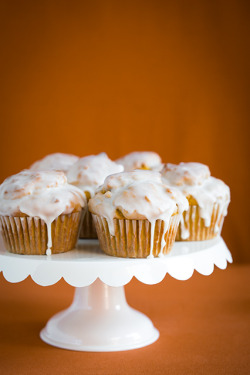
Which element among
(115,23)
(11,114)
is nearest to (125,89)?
(115,23)

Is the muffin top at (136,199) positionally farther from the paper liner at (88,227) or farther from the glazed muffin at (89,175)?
the paper liner at (88,227)

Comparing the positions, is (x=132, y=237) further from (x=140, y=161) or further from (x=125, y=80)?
(x=125, y=80)

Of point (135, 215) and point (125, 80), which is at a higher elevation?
point (125, 80)

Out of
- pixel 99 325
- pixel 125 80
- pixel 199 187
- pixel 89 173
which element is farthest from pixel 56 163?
pixel 125 80

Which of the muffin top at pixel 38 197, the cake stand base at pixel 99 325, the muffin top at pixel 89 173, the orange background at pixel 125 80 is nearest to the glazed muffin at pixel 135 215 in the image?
the muffin top at pixel 38 197

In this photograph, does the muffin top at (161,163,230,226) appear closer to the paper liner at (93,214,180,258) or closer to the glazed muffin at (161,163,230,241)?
the glazed muffin at (161,163,230,241)

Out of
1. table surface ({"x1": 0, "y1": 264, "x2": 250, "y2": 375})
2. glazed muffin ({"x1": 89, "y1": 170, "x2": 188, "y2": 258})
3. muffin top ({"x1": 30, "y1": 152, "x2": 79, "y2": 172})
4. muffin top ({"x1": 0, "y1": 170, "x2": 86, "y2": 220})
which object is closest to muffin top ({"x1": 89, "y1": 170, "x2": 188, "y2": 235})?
glazed muffin ({"x1": 89, "y1": 170, "x2": 188, "y2": 258})

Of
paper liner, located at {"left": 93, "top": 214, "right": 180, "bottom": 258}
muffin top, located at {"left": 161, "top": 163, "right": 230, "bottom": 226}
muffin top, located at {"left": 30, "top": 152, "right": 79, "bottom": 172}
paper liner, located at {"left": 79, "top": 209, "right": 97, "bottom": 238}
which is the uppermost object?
muffin top, located at {"left": 30, "top": 152, "right": 79, "bottom": 172}
